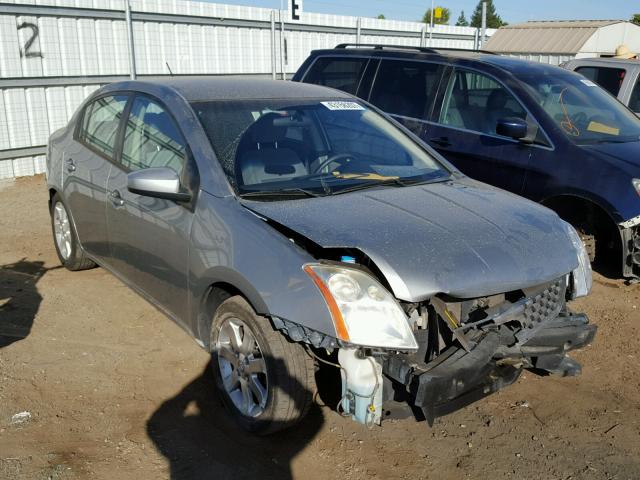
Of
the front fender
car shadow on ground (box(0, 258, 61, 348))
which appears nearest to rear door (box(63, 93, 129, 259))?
car shadow on ground (box(0, 258, 61, 348))

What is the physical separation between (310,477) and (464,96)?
14.4 feet

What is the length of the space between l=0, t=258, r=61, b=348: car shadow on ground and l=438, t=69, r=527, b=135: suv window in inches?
160

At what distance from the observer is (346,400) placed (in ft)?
9.61

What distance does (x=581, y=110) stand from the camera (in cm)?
612

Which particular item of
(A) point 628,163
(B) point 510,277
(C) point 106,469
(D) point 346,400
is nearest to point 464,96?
(A) point 628,163

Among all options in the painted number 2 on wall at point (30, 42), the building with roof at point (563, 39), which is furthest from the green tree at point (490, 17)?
the painted number 2 on wall at point (30, 42)

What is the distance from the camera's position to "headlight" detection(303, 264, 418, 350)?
278 centimetres

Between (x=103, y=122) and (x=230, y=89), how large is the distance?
122 cm

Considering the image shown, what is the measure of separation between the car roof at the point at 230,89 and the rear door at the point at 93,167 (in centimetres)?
30

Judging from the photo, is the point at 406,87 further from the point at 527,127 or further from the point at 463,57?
the point at 527,127

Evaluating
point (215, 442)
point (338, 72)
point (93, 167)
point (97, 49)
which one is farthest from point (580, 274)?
point (97, 49)

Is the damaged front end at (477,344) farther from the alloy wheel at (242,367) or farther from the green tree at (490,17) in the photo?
the green tree at (490,17)

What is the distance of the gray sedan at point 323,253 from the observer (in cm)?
288

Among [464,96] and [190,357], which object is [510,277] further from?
[464,96]
